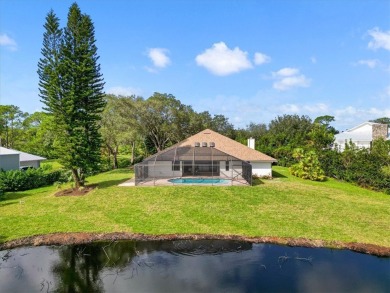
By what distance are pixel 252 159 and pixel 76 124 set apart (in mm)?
16773

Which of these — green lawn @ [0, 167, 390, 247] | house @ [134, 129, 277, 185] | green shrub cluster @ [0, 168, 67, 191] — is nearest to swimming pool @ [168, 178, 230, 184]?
house @ [134, 129, 277, 185]

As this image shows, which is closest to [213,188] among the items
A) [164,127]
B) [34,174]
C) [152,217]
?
[152,217]

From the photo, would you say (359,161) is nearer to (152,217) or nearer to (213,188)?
(213,188)

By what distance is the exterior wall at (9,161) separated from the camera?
28422 mm

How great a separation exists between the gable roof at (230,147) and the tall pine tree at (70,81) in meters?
10.7

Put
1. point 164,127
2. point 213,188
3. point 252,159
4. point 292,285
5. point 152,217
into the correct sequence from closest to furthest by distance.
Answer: point 292,285 < point 152,217 < point 213,188 < point 252,159 < point 164,127

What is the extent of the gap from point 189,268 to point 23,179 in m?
20.6

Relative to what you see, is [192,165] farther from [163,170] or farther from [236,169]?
[236,169]

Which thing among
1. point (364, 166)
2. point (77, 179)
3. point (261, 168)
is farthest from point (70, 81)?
point (364, 166)

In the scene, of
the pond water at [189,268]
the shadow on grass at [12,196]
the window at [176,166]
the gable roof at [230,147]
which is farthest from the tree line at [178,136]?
the pond water at [189,268]

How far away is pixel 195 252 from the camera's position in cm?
1355

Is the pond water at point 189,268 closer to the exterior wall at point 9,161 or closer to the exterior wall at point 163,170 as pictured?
the exterior wall at point 163,170

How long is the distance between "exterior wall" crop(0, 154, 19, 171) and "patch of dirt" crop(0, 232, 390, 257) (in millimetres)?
17192

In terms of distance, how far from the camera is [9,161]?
96.1 ft
